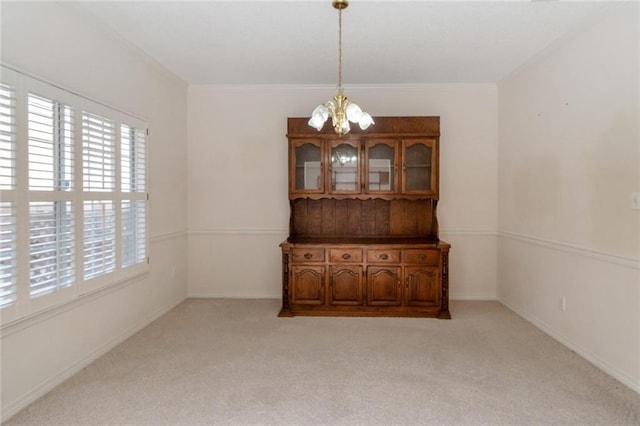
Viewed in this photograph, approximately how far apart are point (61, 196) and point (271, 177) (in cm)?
233

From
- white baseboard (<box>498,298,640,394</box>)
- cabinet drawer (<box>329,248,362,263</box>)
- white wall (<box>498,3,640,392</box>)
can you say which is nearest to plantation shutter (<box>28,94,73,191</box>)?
cabinet drawer (<box>329,248,362,263</box>)

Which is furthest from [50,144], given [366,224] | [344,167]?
[366,224]

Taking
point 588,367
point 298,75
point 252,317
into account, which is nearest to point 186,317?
point 252,317

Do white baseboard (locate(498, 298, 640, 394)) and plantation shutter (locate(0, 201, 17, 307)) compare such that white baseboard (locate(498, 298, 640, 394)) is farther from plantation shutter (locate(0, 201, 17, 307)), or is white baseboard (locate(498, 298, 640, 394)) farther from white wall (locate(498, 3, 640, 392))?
plantation shutter (locate(0, 201, 17, 307))

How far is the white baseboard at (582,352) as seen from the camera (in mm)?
2377

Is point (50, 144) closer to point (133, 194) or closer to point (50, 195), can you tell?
point (50, 195)

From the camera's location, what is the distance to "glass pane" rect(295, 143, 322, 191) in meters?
4.03

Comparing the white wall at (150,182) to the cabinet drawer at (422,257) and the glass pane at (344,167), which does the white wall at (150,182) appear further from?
the cabinet drawer at (422,257)

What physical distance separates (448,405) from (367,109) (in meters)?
3.26

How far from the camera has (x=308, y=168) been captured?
4.05 metres

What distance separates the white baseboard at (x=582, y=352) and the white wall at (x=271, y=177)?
75cm

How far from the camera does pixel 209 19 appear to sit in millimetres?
2754

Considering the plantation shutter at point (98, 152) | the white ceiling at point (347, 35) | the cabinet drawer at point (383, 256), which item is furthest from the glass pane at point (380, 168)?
the plantation shutter at point (98, 152)

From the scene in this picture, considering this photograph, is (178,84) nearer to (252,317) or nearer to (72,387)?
(252,317)
